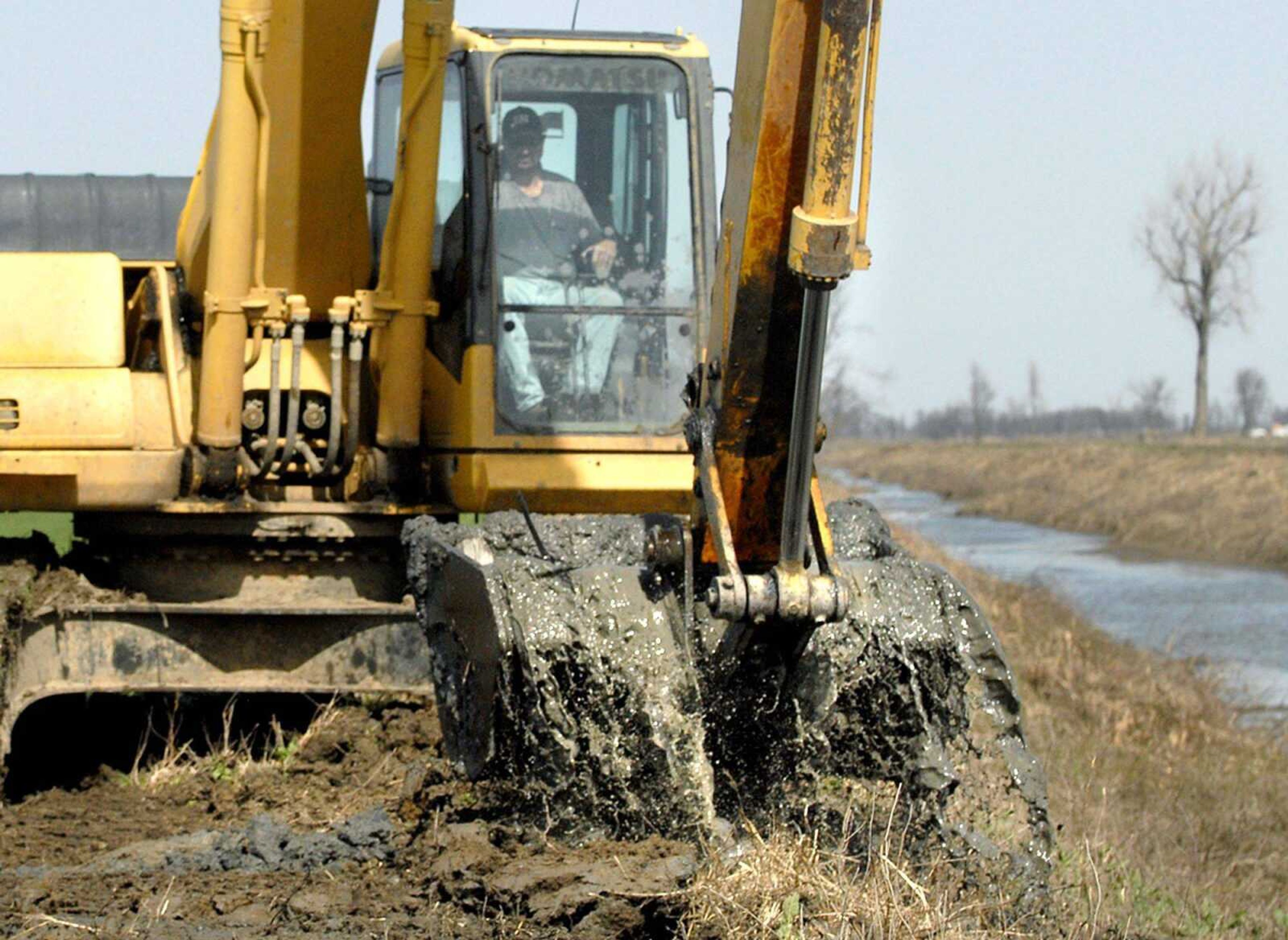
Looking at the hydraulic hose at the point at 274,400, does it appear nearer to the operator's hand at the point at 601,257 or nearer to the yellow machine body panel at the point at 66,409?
the yellow machine body panel at the point at 66,409

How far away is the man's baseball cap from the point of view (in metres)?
6.85

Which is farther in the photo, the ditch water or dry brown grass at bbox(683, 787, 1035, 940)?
the ditch water

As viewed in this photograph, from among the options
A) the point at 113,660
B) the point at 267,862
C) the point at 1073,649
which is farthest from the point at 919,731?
the point at 1073,649

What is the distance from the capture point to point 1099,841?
21.3 ft

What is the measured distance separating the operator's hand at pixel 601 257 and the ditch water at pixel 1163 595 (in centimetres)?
636

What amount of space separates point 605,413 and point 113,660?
6.51 ft

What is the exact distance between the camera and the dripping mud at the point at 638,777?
4.55 meters

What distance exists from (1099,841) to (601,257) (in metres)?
2.78

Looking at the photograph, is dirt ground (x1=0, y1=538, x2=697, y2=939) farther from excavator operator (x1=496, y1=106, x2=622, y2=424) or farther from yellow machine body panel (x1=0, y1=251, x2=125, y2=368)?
excavator operator (x1=496, y1=106, x2=622, y2=424)

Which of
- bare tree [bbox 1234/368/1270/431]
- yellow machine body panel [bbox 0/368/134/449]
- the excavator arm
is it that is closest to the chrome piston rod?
the excavator arm

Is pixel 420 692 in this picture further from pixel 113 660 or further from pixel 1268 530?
pixel 1268 530

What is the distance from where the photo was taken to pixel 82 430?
21.2ft

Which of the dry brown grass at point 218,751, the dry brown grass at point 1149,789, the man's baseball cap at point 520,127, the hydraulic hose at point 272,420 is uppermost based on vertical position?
the man's baseball cap at point 520,127

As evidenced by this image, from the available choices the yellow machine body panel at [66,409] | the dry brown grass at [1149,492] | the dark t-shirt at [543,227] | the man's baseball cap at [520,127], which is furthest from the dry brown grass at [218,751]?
the dry brown grass at [1149,492]
